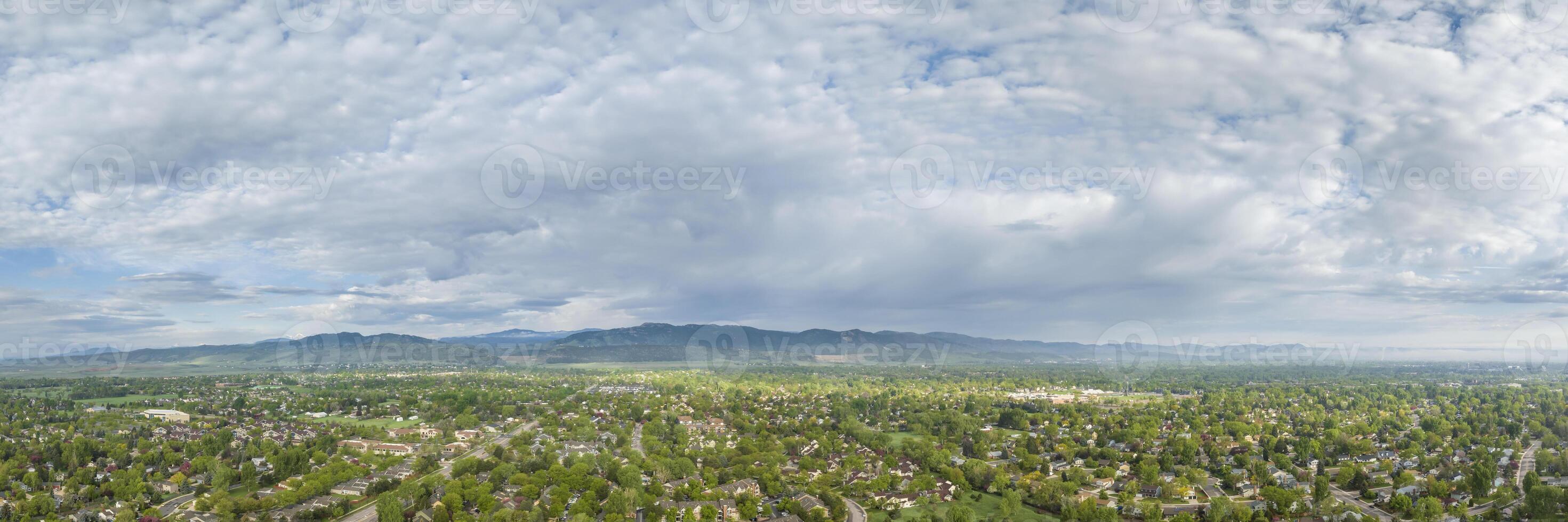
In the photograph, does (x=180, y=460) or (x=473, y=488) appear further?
(x=180, y=460)

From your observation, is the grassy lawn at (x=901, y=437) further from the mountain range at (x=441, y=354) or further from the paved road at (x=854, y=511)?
the mountain range at (x=441, y=354)

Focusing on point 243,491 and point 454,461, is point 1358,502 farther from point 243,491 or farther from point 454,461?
point 243,491

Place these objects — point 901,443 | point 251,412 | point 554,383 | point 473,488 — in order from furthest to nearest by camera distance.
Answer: point 554,383 → point 251,412 → point 901,443 → point 473,488

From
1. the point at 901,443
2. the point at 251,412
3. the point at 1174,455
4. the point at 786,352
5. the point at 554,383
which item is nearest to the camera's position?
the point at 1174,455

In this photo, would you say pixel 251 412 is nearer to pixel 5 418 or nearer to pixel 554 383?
pixel 5 418

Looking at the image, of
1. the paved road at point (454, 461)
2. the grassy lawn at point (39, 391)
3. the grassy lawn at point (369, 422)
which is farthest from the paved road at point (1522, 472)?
the grassy lawn at point (39, 391)

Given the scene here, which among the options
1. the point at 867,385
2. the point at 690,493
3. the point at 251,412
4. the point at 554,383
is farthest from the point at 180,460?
the point at 867,385

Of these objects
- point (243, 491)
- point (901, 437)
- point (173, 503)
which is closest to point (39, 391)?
point (243, 491)
